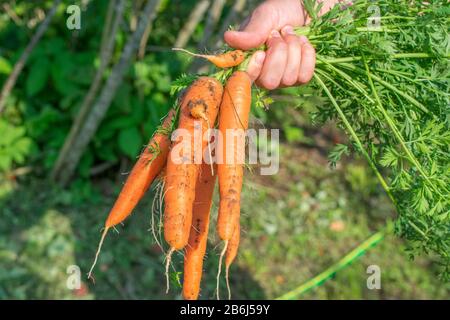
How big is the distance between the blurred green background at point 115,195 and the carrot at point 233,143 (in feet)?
5.30

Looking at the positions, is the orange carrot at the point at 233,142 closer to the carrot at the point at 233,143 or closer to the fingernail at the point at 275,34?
the carrot at the point at 233,143

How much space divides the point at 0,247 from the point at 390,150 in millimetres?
2317

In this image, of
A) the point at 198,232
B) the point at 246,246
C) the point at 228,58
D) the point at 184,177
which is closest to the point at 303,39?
the point at 228,58

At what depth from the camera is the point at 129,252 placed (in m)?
3.71

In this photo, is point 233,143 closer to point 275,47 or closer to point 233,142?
point 233,142

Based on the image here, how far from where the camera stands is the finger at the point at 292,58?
6.28 ft

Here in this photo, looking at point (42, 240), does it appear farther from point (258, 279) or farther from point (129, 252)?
point (258, 279)

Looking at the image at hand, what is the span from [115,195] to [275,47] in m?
2.32

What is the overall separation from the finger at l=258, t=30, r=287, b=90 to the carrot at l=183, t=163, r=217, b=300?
0.33 meters

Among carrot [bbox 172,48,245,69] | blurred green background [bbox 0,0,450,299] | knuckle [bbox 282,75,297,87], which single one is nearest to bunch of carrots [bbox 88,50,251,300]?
carrot [bbox 172,48,245,69]

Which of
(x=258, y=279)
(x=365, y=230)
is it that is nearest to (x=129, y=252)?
(x=258, y=279)

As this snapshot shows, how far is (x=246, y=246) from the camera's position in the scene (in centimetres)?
388

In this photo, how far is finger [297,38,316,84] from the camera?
1930 millimetres

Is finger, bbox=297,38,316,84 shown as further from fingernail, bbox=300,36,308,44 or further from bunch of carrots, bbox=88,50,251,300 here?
bunch of carrots, bbox=88,50,251,300
